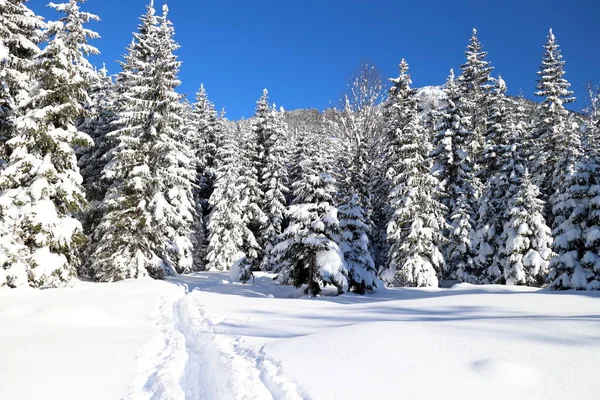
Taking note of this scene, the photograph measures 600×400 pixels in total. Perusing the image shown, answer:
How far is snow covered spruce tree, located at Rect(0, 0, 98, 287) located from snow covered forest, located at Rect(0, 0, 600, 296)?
0.21 feet

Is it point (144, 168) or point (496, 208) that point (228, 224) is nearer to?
point (144, 168)

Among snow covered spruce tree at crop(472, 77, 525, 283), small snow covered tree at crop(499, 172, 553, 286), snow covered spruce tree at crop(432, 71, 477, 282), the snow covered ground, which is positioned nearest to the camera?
the snow covered ground

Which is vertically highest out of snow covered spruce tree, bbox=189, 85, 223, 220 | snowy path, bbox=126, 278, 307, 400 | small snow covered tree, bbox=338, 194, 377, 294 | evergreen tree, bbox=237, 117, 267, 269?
snow covered spruce tree, bbox=189, 85, 223, 220

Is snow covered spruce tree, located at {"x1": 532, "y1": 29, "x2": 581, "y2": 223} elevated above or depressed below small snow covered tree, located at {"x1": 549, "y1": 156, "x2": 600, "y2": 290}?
above

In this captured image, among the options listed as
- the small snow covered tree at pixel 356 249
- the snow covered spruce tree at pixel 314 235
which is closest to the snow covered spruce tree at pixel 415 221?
the small snow covered tree at pixel 356 249

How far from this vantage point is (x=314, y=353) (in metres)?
7.12

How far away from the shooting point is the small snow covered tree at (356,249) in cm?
2016

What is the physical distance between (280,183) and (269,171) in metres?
1.87

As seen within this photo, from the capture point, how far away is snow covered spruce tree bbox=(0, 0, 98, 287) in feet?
47.9

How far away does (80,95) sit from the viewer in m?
16.7

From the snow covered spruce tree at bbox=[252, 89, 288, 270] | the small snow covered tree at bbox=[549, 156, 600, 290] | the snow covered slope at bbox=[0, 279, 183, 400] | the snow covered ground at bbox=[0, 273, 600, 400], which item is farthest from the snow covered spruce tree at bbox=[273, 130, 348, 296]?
the snow covered spruce tree at bbox=[252, 89, 288, 270]

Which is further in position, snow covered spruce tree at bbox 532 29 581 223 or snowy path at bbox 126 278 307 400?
snow covered spruce tree at bbox 532 29 581 223

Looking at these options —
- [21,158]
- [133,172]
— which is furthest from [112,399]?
[133,172]

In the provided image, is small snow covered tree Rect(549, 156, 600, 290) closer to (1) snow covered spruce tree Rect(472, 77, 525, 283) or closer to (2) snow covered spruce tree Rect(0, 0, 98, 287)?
(1) snow covered spruce tree Rect(472, 77, 525, 283)
